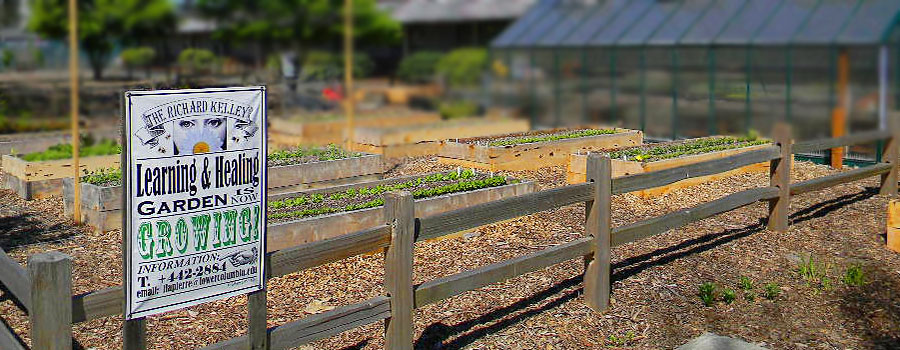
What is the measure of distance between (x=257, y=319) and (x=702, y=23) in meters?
13.2

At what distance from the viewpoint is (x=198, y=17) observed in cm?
2786

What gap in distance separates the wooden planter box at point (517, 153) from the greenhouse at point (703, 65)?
3090mm

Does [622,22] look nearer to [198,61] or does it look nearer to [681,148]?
[681,148]

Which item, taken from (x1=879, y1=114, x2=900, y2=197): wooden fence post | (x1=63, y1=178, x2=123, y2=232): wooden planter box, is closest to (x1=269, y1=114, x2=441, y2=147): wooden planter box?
(x1=63, y1=178, x2=123, y2=232): wooden planter box

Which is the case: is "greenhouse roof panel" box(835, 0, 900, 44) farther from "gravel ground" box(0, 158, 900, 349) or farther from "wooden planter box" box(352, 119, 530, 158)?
"wooden planter box" box(352, 119, 530, 158)

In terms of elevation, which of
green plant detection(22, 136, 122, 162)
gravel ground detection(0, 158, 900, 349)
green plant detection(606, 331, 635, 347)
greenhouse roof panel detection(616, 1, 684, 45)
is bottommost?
Result: green plant detection(606, 331, 635, 347)

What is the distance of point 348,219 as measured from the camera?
8219 mm

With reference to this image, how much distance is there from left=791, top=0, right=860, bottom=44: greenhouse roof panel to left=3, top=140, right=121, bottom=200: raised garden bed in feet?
32.2

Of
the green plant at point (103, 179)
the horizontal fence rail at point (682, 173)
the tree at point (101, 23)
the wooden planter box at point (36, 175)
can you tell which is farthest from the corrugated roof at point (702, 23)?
the tree at point (101, 23)

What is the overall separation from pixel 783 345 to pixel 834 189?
17.6ft

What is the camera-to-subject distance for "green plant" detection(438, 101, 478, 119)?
1837cm

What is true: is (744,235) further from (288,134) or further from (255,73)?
(255,73)

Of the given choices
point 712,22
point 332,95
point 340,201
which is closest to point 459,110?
point 332,95

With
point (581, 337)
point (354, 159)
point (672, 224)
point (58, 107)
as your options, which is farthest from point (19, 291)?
point (58, 107)
